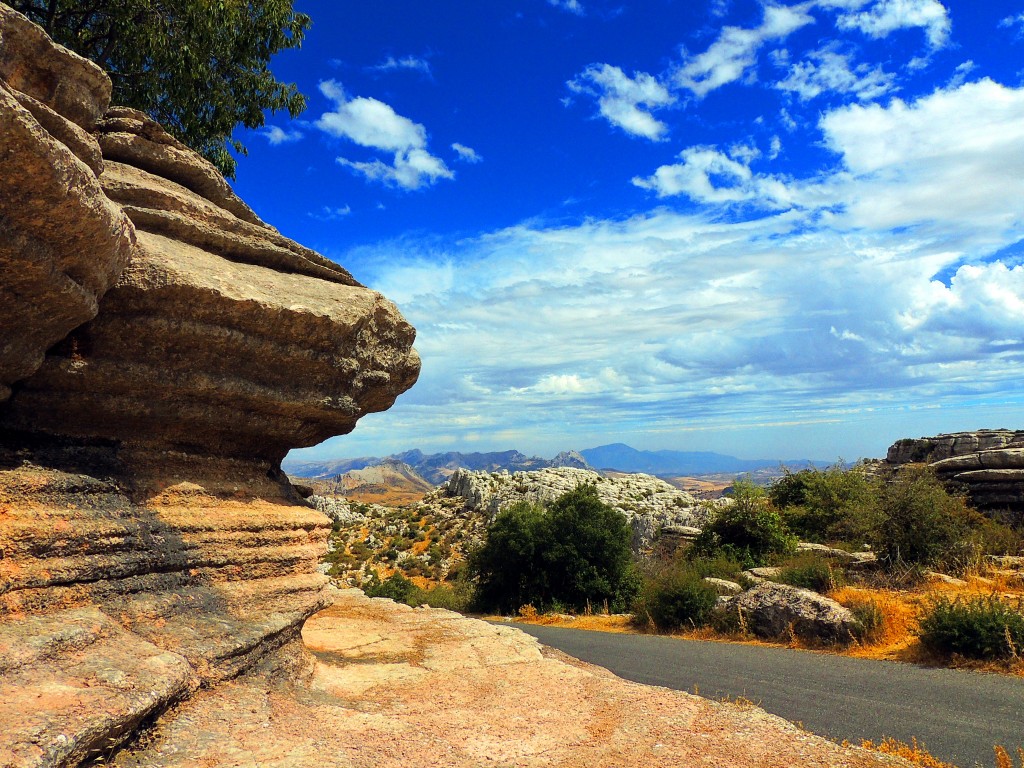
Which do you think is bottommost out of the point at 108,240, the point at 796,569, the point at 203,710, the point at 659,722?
the point at 796,569

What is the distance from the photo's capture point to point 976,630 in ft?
34.9

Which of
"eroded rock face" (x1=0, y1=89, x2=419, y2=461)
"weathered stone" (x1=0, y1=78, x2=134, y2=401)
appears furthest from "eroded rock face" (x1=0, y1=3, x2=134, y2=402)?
"eroded rock face" (x1=0, y1=89, x2=419, y2=461)

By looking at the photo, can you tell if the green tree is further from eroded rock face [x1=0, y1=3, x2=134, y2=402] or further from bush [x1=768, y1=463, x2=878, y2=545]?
bush [x1=768, y1=463, x2=878, y2=545]

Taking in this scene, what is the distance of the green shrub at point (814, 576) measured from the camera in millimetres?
16641

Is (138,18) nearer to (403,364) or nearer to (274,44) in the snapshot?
(274,44)

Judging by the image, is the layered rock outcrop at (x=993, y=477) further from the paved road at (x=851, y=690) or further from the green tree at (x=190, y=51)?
the green tree at (x=190, y=51)

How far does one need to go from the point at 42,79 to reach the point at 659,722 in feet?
26.3

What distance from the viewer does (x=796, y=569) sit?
1773 cm

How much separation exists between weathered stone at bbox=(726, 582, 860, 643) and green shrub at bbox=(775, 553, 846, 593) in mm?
2372

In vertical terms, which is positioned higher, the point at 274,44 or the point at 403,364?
the point at 274,44

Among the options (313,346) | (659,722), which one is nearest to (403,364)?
(313,346)

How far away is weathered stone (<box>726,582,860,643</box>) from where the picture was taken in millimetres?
12812

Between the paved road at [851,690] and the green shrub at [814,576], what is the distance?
4620 mm

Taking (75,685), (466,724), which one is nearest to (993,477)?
(466,724)
